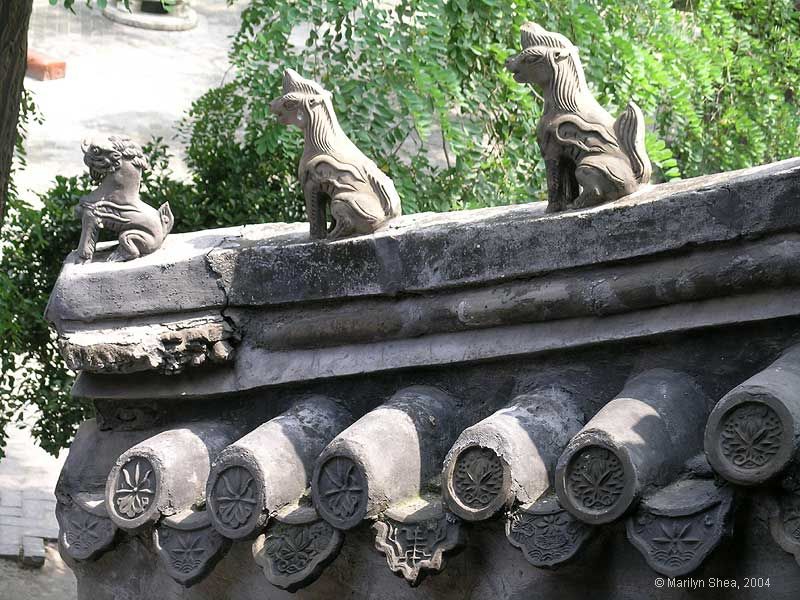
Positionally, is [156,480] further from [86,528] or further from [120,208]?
[120,208]

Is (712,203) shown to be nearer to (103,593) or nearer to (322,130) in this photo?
(322,130)

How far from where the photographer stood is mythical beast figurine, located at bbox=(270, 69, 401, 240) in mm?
3426

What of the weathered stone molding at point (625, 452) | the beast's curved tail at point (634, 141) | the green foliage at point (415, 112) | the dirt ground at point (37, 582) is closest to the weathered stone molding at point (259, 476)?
the weathered stone molding at point (625, 452)

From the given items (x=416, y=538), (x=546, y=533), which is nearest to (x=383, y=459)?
(x=416, y=538)

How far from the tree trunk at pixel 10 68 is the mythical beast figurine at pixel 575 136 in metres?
Result: 2.38

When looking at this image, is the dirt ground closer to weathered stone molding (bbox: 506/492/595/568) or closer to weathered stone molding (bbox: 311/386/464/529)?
weathered stone molding (bbox: 311/386/464/529)

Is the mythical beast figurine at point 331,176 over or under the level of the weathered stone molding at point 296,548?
over

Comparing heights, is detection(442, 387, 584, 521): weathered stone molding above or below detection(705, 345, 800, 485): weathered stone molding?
below

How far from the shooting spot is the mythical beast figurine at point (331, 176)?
3.43m

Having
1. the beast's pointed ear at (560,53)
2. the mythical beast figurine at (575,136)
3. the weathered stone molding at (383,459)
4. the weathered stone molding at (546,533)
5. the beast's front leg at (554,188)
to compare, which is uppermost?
the beast's pointed ear at (560,53)

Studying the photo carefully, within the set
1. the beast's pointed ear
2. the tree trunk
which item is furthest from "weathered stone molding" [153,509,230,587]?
the tree trunk

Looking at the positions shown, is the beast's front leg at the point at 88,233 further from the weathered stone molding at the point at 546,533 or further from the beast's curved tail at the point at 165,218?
the weathered stone molding at the point at 546,533

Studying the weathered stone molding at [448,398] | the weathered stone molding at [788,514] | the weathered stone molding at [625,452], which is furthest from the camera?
the weathered stone molding at [448,398]

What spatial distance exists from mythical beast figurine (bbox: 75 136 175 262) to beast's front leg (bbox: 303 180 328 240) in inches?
20.8
